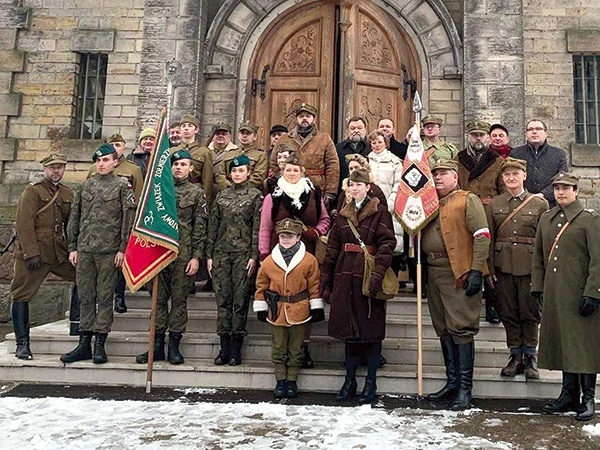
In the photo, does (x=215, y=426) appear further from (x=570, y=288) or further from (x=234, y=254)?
(x=570, y=288)

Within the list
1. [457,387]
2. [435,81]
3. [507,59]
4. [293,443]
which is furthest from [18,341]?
[507,59]

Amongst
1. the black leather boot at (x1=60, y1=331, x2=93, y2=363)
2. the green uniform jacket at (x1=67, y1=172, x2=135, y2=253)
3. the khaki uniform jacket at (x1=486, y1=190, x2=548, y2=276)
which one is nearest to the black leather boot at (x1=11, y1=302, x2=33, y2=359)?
the black leather boot at (x1=60, y1=331, x2=93, y2=363)

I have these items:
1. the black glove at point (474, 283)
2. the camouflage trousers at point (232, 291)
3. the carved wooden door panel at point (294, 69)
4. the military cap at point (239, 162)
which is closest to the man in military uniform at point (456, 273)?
the black glove at point (474, 283)

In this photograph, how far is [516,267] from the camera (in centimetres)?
495

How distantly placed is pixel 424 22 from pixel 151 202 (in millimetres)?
6256

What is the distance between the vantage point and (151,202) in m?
5.10

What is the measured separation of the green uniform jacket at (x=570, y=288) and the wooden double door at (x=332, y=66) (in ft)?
16.2

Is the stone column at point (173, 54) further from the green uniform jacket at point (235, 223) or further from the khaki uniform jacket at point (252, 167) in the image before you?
the green uniform jacket at point (235, 223)

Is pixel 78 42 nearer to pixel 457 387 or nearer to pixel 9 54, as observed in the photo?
pixel 9 54

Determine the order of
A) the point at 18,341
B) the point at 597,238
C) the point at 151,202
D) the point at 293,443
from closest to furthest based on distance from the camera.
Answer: the point at 293,443 → the point at 597,238 → the point at 151,202 → the point at 18,341

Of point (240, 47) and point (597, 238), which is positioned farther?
point (240, 47)

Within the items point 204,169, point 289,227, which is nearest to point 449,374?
point 289,227

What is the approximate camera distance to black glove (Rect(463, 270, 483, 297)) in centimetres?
457

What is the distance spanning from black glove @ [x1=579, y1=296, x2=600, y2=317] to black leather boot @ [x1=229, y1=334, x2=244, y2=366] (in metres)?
3.06
